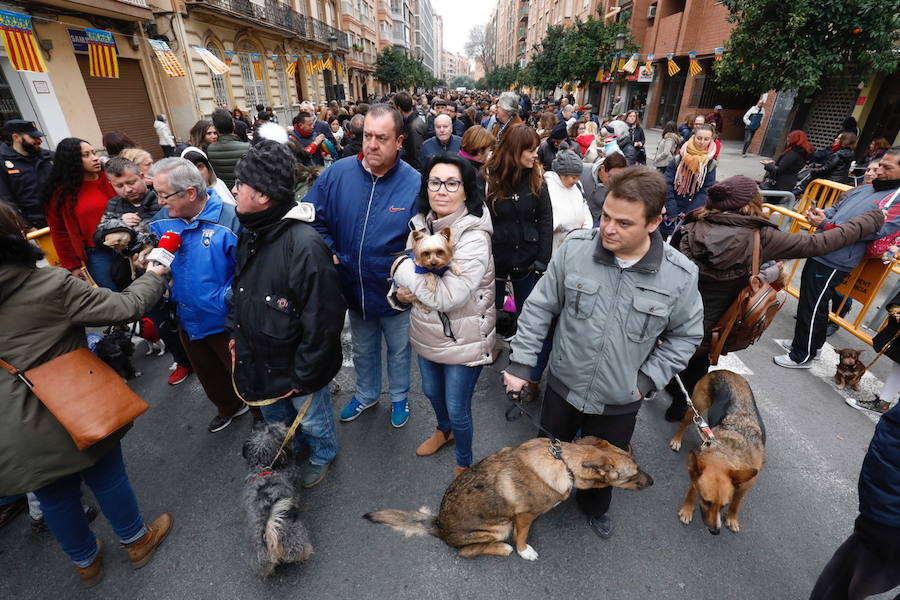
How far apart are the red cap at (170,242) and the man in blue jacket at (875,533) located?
3584mm

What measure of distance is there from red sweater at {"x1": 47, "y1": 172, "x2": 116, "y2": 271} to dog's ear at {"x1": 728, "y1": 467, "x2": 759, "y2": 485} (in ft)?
17.2

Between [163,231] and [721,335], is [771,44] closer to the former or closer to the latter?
[721,335]

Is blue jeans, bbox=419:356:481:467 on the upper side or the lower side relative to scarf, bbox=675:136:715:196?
lower

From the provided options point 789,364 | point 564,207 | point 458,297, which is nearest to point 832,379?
point 789,364

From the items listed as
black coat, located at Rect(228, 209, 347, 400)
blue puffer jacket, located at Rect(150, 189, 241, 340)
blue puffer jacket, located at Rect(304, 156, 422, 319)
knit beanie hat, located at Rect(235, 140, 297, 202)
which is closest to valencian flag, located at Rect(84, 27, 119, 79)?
blue puffer jacket, located at Rect(150, 189, 241, 340)

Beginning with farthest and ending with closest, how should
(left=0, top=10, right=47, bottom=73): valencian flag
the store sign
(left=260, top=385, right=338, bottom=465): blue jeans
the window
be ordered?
the window → the store sign → (left=0, top=10, right=47, bottom=73): valencian flag → (left=260, top=385, right=338, bottom=465): blue jeans

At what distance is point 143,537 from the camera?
8.04 feet

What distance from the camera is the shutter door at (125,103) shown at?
11.2 m

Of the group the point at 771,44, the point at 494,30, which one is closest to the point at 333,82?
the point at 771,44

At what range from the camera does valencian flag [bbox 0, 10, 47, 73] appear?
21.8ft

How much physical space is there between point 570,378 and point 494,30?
148458 millimetres

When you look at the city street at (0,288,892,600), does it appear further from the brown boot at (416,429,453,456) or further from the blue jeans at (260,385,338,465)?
the blue jeans at (260,385,338,465)

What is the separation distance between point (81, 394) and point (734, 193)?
12.8ft

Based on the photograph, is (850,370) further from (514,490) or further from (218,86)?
(218,86)
